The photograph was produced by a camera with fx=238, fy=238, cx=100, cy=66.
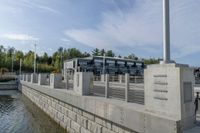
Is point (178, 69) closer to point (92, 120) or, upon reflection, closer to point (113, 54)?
point (92, 120)

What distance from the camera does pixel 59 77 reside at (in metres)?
18.2

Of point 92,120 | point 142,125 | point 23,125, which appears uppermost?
point 142,125

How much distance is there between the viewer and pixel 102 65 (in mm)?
79312

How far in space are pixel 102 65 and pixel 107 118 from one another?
71.1 meters

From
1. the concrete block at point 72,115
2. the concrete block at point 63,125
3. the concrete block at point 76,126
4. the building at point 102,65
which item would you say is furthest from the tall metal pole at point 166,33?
the building at point 102,65

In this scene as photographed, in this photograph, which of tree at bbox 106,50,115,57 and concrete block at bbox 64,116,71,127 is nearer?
concrete block at bbox 64,116,71,127

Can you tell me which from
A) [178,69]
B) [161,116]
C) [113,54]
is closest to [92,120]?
[161,116]

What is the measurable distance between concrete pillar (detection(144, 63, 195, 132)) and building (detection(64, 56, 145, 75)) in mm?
63474

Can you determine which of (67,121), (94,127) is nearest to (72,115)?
(67,121)

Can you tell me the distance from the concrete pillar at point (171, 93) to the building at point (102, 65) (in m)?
63.5

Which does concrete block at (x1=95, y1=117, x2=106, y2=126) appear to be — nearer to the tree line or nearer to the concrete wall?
the concrete wall

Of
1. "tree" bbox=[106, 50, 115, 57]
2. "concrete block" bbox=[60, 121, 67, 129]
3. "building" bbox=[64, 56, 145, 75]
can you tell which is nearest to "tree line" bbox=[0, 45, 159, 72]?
"tree" bbox=[106, 50, 115, 57]

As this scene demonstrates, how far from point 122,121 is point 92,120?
2.98 metres

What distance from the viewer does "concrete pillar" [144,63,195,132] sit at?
5715mm
